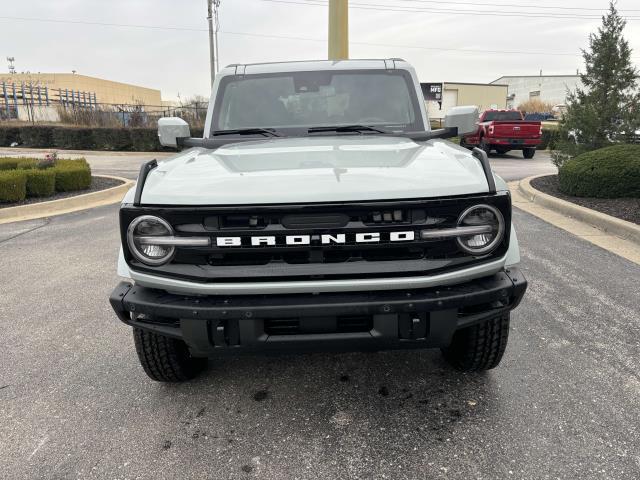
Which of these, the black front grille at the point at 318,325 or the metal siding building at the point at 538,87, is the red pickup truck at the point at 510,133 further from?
the metal siding building at the point at 538,87

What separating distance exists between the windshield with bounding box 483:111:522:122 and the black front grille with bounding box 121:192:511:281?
18282 millimetres

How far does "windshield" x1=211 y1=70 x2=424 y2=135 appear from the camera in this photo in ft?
11.9

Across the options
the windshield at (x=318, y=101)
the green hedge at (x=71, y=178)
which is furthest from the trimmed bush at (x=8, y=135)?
the windshield at (x=318, y=101)

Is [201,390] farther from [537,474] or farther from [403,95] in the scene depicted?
[403,95]

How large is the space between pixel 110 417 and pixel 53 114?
32272 mm

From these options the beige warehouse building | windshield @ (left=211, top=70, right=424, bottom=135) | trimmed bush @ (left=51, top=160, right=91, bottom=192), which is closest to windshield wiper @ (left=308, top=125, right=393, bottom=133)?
windshield @ (left=211, top=70, right=424, bottom=135)

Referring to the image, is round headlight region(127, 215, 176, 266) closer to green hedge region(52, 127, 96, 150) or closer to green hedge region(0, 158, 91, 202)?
green hedge region(0, 158, 91, 202)

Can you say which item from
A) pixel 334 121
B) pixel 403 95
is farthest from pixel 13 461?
pixel 403 95

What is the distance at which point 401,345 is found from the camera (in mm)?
2287

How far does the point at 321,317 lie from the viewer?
219 centimetres

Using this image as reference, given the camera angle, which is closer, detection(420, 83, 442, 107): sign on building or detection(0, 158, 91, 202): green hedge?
detection(0, 158, 91, 202): green hedge

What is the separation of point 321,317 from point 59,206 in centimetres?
823

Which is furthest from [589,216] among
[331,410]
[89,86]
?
[89,86]

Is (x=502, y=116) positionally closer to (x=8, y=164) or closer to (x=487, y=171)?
(x=8, y=164)
